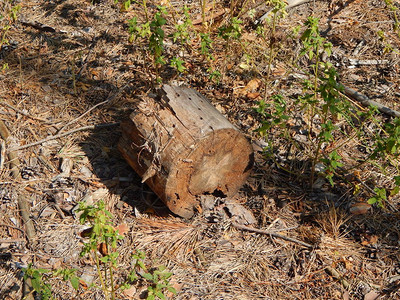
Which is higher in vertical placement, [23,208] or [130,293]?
[23,208]

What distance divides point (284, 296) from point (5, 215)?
6.73 feet

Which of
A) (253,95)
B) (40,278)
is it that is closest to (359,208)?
(253,95)

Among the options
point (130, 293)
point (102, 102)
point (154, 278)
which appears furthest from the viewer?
point (102, 102)

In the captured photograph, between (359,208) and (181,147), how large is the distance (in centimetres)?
146

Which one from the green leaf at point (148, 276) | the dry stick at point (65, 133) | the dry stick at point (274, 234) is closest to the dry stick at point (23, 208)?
the dry stick at point (65, 133)

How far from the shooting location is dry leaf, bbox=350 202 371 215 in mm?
3471

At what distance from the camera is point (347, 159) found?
12.5 feet

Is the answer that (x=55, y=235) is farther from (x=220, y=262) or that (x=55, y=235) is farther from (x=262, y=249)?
(x=262, y=249)

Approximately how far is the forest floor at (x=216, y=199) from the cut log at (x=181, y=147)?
0.24 meters

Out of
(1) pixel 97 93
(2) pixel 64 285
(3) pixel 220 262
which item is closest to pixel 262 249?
(3) pixel 220 262

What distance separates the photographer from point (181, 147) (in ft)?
10.4

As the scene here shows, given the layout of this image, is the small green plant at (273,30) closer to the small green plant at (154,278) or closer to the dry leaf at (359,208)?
the dry leaf at (359,208)

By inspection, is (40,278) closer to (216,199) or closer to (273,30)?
(216,199)

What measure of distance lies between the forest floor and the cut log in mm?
245
